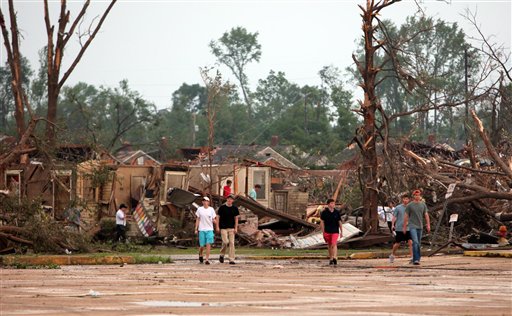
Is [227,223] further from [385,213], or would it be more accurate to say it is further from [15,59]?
[15,59]

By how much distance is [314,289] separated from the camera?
1694 centimetres

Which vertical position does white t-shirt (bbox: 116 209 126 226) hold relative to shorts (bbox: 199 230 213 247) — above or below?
above

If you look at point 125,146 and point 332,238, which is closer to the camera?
point 332,238

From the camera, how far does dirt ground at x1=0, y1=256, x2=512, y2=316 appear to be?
42.8 ft

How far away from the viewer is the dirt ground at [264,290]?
514 inches

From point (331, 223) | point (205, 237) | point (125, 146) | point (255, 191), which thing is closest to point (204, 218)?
point (205, 237)

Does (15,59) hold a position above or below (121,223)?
above

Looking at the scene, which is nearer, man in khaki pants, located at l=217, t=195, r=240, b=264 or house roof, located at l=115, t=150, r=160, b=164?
man in khaki pants, located at l=217, t=195, r=240, b=264

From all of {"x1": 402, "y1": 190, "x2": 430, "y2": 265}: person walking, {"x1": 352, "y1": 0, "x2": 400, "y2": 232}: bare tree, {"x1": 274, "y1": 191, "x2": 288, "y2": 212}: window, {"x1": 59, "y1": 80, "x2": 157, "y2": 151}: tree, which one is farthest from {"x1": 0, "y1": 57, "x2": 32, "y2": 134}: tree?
{"x1": 402, "y1": 190, "x2": 430, "y2": 265}: person walking

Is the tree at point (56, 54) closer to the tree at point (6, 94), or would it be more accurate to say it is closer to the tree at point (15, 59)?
the tree at point (15, 59)

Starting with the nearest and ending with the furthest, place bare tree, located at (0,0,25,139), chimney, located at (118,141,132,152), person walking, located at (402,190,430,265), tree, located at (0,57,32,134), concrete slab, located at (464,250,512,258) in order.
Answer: person walking, located at (402,190,430,265) < concrete slab, located at (464,250,512,258) < bare tree, located at (0,0,25,139) < chimney, located at (118,141,132,152) < tree, located at (0,57,32,134)

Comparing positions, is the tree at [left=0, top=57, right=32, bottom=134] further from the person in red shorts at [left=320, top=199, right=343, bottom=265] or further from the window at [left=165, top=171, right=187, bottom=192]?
the person in red shorts at [left=320, top=199, right=343, bottom=265]

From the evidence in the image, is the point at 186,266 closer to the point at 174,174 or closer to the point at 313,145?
the point at 174,174

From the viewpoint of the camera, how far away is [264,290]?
1666cm
